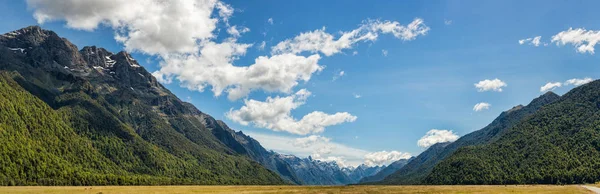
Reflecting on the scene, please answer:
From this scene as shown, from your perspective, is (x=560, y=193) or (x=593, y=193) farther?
(x=560, y=193)

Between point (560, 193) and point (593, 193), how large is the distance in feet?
27.3

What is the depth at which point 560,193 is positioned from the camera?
11294 centimetres

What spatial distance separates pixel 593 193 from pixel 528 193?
1694cm

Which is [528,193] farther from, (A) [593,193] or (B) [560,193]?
(A) [593,193]

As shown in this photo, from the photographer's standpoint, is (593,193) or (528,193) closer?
(593,193)

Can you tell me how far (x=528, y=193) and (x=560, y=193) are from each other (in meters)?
8.66

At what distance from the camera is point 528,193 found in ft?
393

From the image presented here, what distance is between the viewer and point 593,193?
106m

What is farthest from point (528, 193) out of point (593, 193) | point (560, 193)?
point (593, 193)
